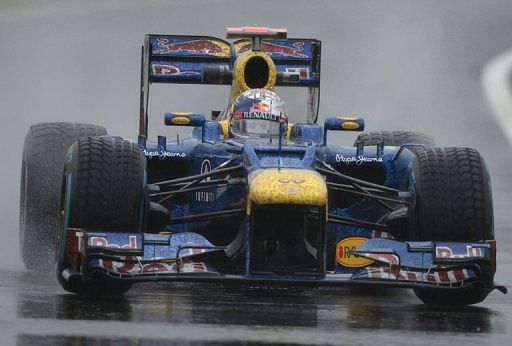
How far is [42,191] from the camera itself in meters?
14.4

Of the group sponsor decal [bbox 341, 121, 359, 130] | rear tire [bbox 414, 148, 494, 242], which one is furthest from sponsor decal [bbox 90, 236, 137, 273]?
sponsor decal [bbox 341, 121, 359, 130]

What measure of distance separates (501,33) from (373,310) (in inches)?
1003

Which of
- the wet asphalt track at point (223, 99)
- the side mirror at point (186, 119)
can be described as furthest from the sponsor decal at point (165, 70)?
the wet asphalt track at point (223, 99)

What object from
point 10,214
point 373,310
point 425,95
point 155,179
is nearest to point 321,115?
point 425,95

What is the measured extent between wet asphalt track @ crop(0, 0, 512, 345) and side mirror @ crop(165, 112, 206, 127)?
179 cm

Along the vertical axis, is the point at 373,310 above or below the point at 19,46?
below

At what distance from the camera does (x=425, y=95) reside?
29.7 meters

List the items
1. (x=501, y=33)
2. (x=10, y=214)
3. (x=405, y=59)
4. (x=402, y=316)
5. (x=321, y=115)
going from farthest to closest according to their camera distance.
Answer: (x=501, y=33) < (x=405, y=59) < (x=321, y=115) < (x=10, y=214) < (x=402, y=316)

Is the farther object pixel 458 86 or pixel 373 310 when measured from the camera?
pixel 458 86

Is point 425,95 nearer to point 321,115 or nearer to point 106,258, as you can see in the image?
point 321,115

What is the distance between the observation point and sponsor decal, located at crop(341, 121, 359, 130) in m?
14.3

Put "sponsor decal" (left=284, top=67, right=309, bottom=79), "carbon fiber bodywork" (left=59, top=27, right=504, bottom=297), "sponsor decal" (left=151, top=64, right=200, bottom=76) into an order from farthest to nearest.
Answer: "sponsor decal" (left=284, top=67, right=309, bottom=79)
"sponsor decal" (left=151, top=64, right=200, bottom=76)
"carbon fiber bodywork" (left=59, top=27, right=504, bottom=297)

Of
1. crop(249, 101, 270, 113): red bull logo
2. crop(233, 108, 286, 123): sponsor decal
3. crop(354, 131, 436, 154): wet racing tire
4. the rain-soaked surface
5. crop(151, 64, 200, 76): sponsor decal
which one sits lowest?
the rain-soaked surface

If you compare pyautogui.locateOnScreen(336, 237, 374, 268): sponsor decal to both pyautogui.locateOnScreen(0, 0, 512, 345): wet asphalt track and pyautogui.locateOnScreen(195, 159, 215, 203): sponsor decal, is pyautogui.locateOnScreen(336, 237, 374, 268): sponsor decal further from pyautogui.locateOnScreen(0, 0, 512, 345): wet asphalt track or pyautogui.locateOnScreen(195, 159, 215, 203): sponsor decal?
pyautogui.locateOnScreen(195, 159, 215, 203): sponsor decal
